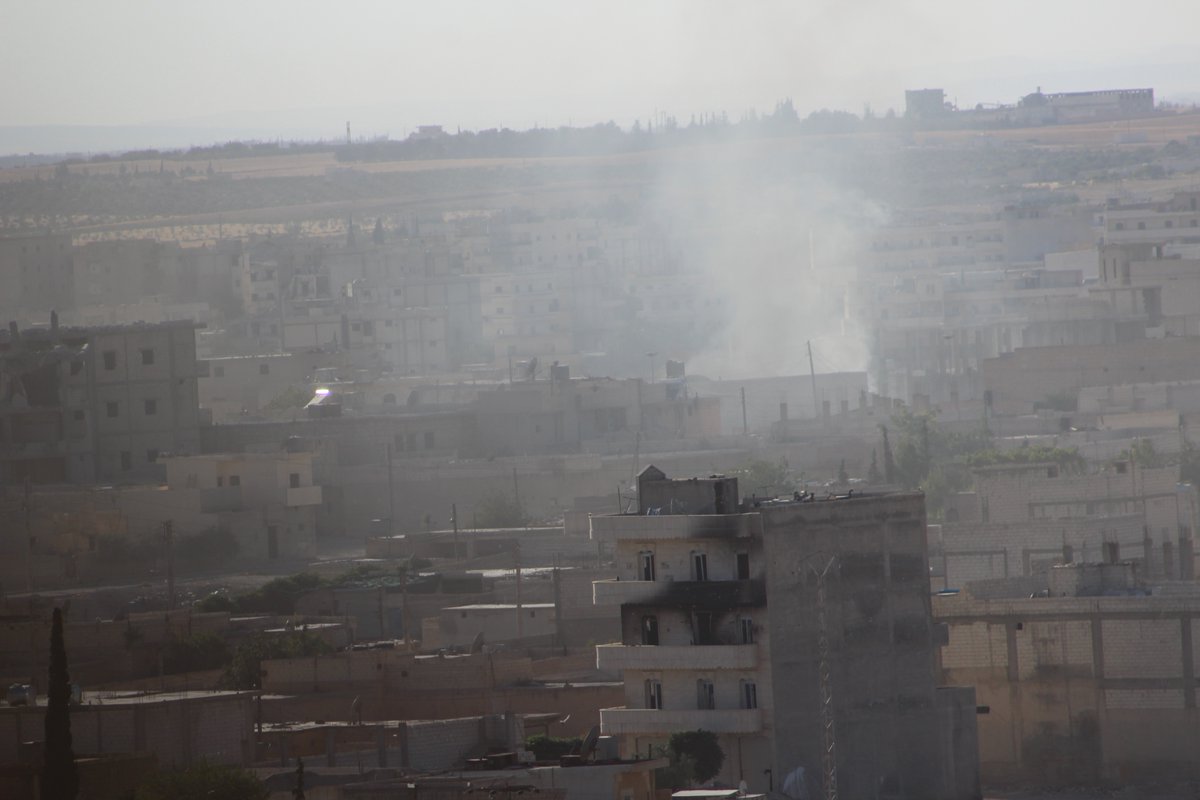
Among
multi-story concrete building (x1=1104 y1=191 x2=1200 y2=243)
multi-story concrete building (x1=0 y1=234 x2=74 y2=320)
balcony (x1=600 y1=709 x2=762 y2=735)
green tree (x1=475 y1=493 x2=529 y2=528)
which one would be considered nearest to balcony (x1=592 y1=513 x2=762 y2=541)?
balcony (x1=600 y1=709 x2=762 y2=735)

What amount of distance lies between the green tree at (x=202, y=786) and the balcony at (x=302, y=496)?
73.1 ft

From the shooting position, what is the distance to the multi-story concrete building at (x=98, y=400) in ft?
154

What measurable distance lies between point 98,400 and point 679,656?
80.1 feet

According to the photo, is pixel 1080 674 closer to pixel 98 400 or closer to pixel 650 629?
pixel 650 629

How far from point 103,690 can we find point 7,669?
1.77 m

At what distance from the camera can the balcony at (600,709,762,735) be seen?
24156 millimetres

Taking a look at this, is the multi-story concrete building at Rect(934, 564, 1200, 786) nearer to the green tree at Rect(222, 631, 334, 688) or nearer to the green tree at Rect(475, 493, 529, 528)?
the green tree at Rect(222, 631, 334, 688)

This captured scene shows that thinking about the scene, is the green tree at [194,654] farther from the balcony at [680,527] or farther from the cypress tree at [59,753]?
the cypress tree at [59,753]

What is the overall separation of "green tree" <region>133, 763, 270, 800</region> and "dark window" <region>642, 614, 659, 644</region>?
4.53 meters

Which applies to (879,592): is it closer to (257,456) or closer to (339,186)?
(257,456)

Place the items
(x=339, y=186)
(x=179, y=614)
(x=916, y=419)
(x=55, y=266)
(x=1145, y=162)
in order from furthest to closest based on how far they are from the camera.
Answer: (x=339, y=186) → (x=1145, y=162) → (x=55, y=266) → (x=916, y=419) → (x=179, y=614)

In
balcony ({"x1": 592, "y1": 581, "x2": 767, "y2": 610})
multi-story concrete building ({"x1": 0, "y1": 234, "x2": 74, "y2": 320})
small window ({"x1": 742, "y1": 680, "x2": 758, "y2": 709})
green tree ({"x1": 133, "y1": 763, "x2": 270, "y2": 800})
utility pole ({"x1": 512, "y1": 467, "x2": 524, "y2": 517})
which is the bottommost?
green tree ({"x1": 133, "y1": 763, "x2": 270, "y2": 800})

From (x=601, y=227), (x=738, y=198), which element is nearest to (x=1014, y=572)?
(x=601, y=227)

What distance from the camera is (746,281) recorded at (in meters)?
92.2
